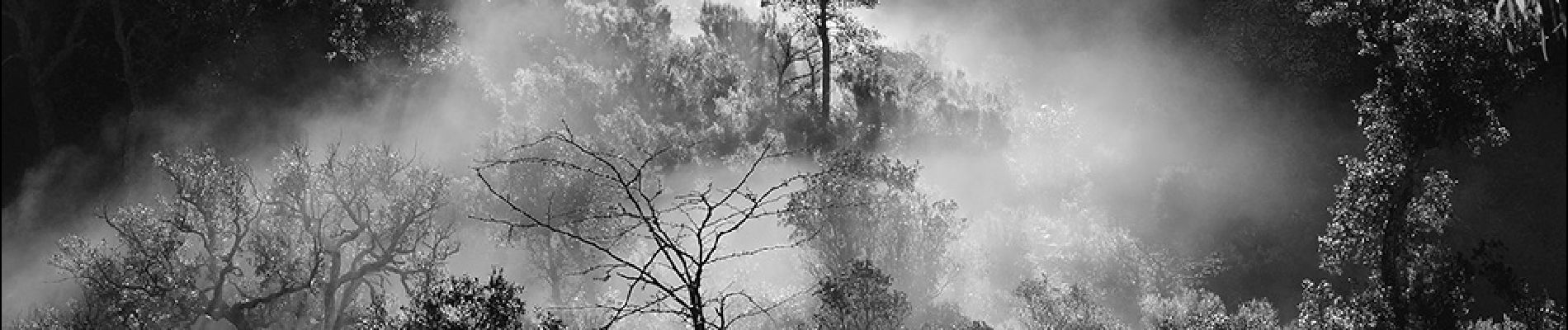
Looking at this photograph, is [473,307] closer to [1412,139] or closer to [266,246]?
[266,246]

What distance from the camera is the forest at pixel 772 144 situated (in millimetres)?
40875

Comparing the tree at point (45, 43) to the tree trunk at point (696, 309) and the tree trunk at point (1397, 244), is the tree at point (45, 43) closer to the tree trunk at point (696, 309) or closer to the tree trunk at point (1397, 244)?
the tree trunk at point (1397, 244)

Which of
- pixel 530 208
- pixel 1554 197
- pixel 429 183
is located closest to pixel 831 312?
pixel 530 208

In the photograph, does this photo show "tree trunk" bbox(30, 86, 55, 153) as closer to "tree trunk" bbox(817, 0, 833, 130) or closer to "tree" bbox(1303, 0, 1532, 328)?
"tree trunk" bbox(817, 0, 833, 130)

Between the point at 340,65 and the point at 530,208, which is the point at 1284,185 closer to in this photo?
the point at 530,208

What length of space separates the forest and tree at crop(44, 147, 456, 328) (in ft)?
0.87

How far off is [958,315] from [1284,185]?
14564mm

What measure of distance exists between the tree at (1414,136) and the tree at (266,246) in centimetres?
2632

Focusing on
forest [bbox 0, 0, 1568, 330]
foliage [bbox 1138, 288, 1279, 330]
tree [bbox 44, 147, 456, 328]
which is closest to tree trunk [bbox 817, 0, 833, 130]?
forest [bbox 0, 0, 1568, 330]

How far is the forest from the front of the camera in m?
40.9

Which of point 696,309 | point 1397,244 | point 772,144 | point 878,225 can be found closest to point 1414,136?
point 1397,244

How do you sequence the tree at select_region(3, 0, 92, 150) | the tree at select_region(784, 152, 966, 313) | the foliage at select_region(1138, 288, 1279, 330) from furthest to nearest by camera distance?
1. the tree at select_region(3, 0, 92, 150)
2. the tree at select_region(784, 152, 966, 313)
3. the foliage at select_region(1138, 288, 1279, 330)

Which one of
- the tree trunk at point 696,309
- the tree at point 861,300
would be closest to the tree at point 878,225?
the tree at point 861,300

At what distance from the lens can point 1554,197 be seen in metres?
45.7
